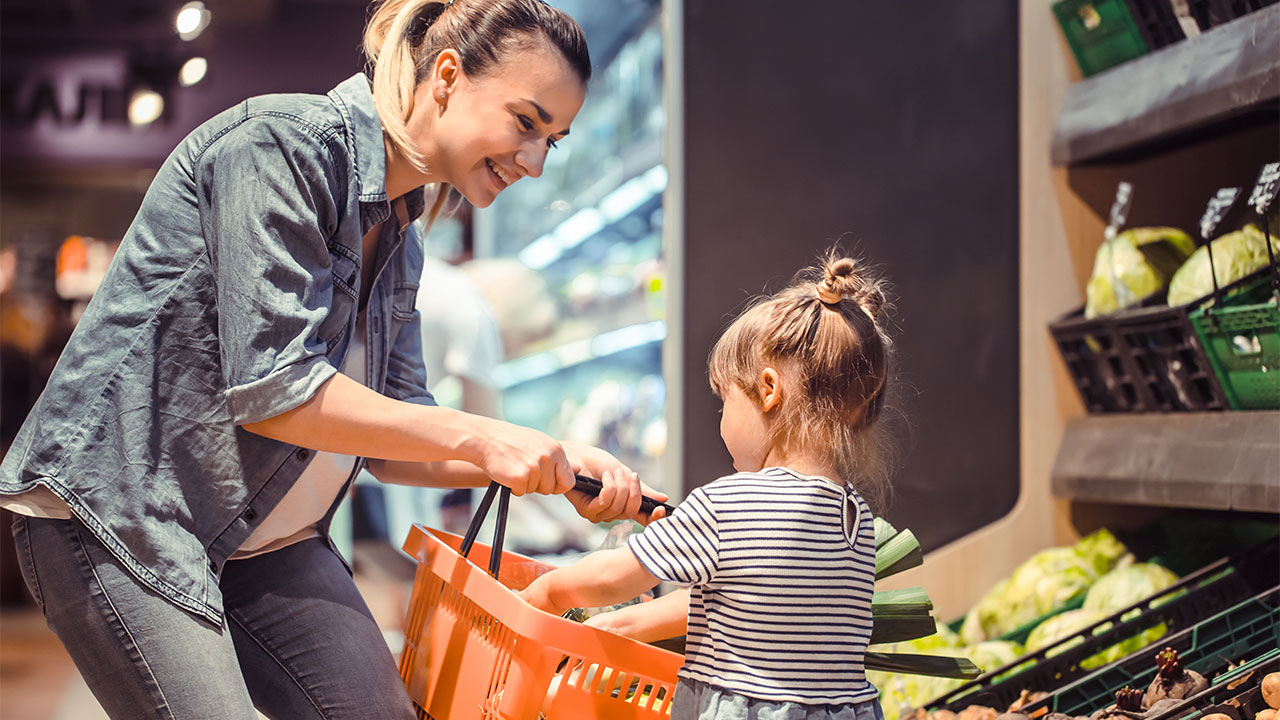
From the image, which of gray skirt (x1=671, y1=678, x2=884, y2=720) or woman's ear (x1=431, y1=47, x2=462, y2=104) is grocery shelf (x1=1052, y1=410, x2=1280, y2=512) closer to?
gray skirt (x1=671, y1=678, x2=884, y2=720)

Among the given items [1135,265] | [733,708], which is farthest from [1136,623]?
[733,708]

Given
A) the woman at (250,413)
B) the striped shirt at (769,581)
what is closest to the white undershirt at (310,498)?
the woman at (250,413)

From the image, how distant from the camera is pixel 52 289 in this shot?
26.8ft

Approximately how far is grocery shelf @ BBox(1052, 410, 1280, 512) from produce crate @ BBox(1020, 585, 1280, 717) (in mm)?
193

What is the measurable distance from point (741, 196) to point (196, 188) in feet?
5.51

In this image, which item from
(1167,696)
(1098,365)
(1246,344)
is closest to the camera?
(1167,696)

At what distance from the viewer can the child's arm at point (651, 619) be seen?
1480 mm

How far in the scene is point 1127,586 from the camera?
2.42 m

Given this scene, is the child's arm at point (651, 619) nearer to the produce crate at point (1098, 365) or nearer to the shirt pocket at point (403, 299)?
the shirt pocket at point (403, 299)

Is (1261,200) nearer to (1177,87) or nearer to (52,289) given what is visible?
(1177,87)

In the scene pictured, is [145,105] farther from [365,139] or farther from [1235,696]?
[1235,696]

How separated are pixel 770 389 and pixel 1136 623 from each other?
112 cm

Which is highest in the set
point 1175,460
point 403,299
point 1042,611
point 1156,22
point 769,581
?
point 403,299

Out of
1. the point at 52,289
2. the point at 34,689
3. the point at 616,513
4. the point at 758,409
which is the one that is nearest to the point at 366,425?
the point at 616,513
